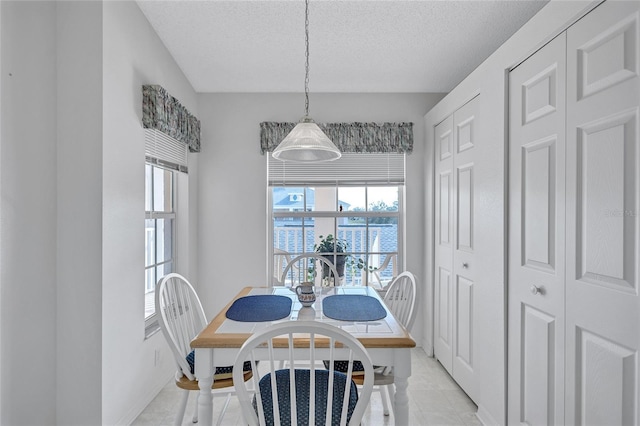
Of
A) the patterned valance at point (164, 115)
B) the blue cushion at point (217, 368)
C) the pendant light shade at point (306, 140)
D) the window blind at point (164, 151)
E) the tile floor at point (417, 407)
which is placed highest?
the patterned valance at point (164, 115)

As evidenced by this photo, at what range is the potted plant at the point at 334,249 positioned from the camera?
366 centimetres

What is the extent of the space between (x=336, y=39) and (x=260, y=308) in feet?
6.20

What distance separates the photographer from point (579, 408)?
1.49 meters

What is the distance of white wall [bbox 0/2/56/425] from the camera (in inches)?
64.7

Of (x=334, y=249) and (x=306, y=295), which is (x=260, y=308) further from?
(x=334, y=249)

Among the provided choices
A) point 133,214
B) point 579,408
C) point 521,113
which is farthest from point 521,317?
point 133,214

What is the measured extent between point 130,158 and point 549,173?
230cm

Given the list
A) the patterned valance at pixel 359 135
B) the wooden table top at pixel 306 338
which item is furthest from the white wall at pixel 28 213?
the patterned valance at pixel 359 135

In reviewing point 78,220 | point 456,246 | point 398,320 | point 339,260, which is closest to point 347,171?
point 339,260

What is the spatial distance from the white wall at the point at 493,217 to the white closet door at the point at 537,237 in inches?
1.9

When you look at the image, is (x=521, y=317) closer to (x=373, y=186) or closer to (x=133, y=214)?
(x=373, y=186)

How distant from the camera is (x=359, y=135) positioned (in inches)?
138

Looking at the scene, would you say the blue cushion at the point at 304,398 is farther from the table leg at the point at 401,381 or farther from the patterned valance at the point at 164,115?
the patterned valance at the point at 164,115

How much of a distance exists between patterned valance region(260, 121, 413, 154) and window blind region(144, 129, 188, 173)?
0.76m
